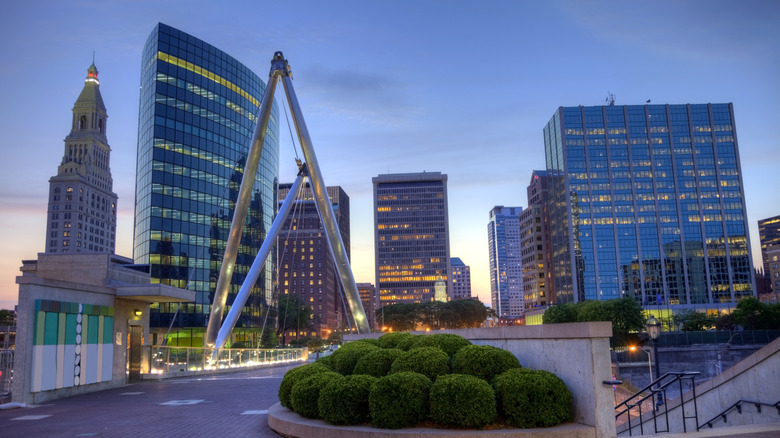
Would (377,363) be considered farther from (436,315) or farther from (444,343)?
(436,315)

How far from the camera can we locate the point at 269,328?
11362 cm

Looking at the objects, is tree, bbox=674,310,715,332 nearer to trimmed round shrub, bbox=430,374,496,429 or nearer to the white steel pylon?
the white steel pylon

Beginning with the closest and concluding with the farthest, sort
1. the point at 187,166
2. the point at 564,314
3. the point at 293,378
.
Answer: the point at 293,378, the point at 187,166, the point at 564,314

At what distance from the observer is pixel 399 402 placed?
1111 cm

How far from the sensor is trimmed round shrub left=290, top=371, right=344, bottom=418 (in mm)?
12609

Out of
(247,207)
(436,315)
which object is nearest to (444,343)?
(247,207)

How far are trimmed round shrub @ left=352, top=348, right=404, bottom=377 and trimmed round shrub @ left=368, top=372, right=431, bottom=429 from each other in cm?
212

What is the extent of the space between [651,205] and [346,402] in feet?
529

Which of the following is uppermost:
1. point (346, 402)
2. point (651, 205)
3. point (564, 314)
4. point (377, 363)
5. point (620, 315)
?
point (651, 205)

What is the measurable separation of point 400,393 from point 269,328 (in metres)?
107

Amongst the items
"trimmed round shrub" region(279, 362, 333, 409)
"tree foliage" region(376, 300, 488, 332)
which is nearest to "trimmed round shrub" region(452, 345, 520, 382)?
"trimmed round shrub" region(279, 362, 333, 409)

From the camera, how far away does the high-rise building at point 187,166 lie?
88.5 metres

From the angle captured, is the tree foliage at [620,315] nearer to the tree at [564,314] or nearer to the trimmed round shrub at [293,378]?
the tree at [564,314]

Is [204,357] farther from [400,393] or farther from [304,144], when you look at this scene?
[400,393]
